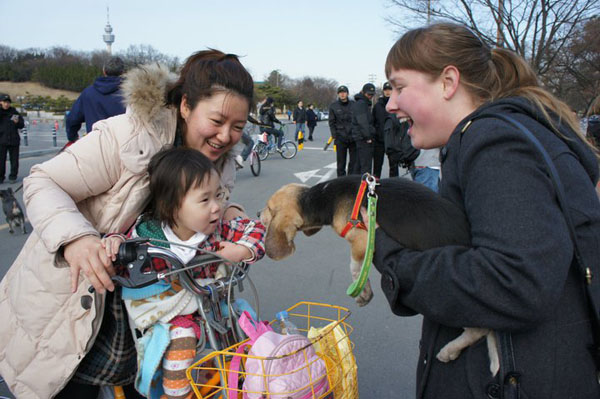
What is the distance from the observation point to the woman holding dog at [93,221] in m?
1.69

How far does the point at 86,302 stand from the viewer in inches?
69.8

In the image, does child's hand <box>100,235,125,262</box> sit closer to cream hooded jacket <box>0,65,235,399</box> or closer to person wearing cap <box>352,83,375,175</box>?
cream hooded jacket <box>0,65,235,399</box>

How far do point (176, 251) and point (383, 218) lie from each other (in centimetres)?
A: 94

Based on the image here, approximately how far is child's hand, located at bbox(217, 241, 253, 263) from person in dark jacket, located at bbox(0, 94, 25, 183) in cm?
1154

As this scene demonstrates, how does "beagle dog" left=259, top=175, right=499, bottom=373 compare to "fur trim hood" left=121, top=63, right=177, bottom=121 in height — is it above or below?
below

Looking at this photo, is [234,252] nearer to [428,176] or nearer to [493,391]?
[493,391]

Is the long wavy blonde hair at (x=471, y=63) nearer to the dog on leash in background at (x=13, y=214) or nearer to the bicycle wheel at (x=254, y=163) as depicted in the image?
the dog on leash in background at (x=13, y=214)

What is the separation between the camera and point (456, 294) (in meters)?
1.19

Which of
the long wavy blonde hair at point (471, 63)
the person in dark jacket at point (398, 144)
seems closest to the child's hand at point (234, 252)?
the long wavy blonde hair at point (471, 63)

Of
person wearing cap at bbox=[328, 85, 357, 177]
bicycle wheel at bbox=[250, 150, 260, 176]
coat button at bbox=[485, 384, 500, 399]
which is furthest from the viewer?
bicycle wheel at bbox=[250, 150, 260, 176]

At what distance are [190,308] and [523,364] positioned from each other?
1.32 m

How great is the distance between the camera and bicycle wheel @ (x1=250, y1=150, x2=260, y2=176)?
12014 millimetres

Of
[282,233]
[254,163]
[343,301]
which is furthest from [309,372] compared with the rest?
[254,163]

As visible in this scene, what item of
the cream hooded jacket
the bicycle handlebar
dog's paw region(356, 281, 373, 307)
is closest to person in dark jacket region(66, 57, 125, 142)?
the cream hooded jacket
